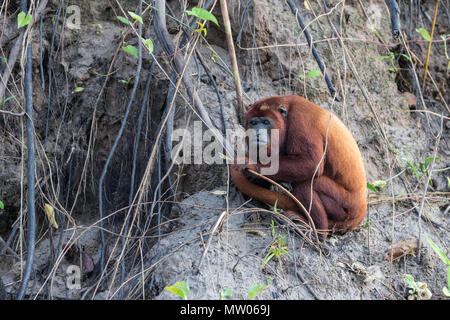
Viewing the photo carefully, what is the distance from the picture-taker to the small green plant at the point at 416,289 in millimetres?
3131

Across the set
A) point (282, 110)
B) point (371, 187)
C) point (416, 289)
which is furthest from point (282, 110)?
point (416, 289)

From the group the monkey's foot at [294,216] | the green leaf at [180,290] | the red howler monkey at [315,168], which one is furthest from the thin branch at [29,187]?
the monkey's foot at [294,216]

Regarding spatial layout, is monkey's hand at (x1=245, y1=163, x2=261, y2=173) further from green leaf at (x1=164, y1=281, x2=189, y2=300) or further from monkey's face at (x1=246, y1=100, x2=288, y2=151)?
green leaf at (x1=164, y1=281, x2=189, y2=300)

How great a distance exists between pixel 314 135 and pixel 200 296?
1.61m

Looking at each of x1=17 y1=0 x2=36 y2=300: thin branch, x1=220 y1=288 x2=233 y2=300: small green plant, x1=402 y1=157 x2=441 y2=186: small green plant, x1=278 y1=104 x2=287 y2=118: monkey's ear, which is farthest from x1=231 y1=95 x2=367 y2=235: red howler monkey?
x1=17 y1=0 x2=36 y2=300: thin branch

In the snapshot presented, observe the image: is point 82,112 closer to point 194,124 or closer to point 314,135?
point 194,124

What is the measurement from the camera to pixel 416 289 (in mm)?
3146

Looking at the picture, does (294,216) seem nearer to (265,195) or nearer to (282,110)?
(265,195)

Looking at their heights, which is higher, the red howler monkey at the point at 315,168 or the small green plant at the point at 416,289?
the red howler monkey at the point at 315,168

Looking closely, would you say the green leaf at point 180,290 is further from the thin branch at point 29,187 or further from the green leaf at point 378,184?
the green leaf at point 378,184

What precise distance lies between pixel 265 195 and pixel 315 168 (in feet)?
1.50

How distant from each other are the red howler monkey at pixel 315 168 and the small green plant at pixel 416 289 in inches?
25.2

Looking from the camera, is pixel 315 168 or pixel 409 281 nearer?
pixel 409 281

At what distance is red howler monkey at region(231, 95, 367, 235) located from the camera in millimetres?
3527
